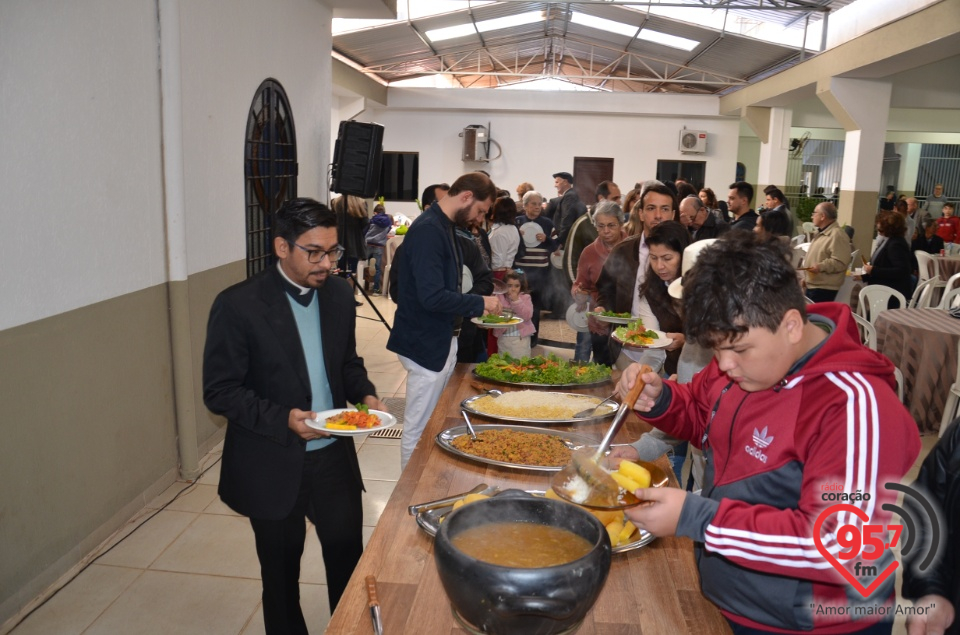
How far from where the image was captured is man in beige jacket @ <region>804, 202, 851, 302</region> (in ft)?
20.7

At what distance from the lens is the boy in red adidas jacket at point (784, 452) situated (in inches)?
45.4

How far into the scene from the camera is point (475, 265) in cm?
406

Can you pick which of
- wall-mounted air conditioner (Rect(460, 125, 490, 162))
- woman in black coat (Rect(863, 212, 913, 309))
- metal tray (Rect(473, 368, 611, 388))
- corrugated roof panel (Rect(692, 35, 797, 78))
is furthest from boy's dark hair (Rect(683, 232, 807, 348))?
wall-mounted air conditioner (Rect(460, 125, 490, 162))

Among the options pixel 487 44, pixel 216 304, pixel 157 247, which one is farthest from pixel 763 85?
pixel 216 304

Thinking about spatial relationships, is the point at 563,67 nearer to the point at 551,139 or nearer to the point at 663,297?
the point at 551,139

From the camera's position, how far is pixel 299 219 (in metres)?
2.06

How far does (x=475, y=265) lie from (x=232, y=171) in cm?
165

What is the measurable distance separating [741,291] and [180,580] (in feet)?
8.34

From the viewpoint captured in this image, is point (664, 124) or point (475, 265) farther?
point (664, 124)

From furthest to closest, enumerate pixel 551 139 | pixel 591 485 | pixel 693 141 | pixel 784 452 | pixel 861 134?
pixel 551 139, pixel 693 141, pixel 861 134, pixel 591 485, pixel 784 452

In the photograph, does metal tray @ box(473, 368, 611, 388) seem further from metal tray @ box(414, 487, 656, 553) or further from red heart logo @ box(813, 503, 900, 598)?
red heart logo @ box(813, 503, 900, 598)

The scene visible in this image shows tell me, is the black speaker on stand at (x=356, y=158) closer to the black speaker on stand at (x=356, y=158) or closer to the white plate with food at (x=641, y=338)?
the black speaker on stand at (x=356, y=158)

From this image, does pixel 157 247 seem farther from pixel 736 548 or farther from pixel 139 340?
pixel 736 548

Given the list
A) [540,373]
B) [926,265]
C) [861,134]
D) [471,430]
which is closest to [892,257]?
[926,265]
